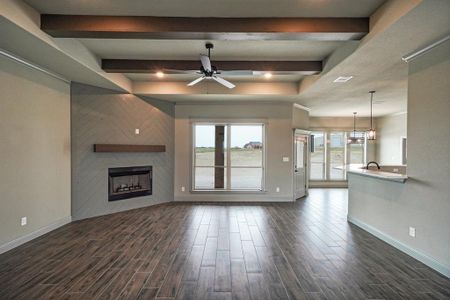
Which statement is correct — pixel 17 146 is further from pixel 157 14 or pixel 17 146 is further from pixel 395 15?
pixel 395 15

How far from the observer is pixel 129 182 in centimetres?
594

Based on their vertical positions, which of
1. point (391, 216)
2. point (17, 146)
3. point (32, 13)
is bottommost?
point (391, 216)

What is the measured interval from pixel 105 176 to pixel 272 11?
470 cm

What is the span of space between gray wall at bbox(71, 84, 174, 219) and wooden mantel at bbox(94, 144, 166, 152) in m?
0.13

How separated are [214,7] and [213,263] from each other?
10.5ft

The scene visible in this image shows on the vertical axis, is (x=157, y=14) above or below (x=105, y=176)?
above

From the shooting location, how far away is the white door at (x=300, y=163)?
23.3ft

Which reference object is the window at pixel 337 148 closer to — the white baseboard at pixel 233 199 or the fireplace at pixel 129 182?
the white baseboard at pixel 233 199

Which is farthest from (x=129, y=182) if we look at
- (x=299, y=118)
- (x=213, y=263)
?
(x=299, y=118)

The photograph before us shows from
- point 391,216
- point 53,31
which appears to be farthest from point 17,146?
point 391,216

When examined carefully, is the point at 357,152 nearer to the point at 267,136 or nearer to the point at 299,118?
the point at 299,118

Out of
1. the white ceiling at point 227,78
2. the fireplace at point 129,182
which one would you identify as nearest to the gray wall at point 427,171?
the white ceiling at point 227,78

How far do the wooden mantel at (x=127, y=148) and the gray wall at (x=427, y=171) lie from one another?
5052 millimetres

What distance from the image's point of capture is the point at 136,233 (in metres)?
4.20
